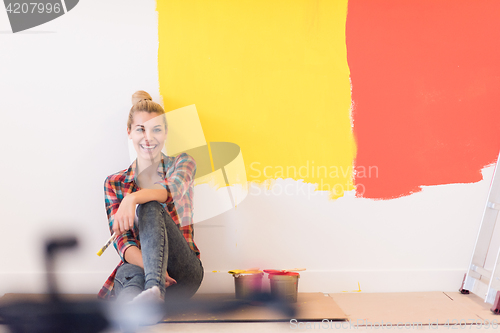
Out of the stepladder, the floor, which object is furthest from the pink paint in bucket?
the stepladder

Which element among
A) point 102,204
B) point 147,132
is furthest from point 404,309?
point 102,204

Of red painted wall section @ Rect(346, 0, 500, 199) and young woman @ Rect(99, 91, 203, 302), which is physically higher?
red painted wall section @ Rect(346, 0, 500, 199)

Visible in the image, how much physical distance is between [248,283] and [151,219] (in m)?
0.62

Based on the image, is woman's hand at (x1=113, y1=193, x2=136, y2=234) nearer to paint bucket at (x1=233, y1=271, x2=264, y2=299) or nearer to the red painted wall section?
paint bucket at (x1=233, y1=271, x2=264, y2=299)

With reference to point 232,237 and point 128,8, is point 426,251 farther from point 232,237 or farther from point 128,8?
point 128,8

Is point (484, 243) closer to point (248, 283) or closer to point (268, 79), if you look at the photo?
point (248, 283)

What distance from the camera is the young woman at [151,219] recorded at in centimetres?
143

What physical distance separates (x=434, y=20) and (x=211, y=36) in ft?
3.77

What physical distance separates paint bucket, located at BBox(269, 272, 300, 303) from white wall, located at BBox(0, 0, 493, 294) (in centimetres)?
25

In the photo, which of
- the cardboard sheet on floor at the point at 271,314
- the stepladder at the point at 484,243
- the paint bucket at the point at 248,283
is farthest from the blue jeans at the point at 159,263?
the stepladder at the point at 484,243

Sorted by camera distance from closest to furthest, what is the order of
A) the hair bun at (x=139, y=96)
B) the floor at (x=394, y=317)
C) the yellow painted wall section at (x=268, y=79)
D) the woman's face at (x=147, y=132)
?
the floor at (x=394, y=317) → the woman's face at (x=147, y=132) → the hair bun at (x=139, y=96) → the yellow painted wall section at (x=268, y=79)

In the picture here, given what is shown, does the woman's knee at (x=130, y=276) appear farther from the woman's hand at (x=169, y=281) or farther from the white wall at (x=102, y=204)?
the white wall at (x=102, y=204)

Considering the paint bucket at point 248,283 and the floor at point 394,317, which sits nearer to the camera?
the floor at point 394,317

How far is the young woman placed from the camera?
1.43 m
